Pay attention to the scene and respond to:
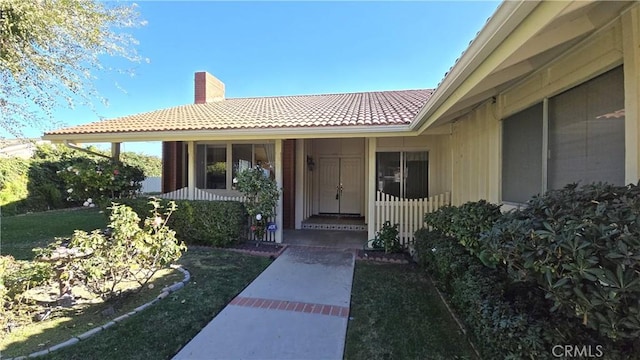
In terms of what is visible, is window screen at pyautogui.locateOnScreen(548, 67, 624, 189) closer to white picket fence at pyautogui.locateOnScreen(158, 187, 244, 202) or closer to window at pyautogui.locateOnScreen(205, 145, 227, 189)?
white picket fence at pyautogui.locateOnScreen(158, 187, 244, 202)

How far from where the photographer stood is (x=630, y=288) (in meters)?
1.64

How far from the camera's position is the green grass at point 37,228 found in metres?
7.58

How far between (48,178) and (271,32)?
46.0 ft

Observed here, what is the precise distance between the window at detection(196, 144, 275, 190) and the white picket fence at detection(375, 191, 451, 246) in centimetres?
411

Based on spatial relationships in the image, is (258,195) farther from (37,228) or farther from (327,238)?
(37,228)

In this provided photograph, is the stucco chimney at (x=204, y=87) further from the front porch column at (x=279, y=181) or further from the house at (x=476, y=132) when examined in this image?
the front porch column at (x=279, y=181)

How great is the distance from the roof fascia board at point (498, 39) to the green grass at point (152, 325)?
4449 millimetres

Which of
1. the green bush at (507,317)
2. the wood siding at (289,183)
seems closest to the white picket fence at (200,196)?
the wood siding at (289,183)

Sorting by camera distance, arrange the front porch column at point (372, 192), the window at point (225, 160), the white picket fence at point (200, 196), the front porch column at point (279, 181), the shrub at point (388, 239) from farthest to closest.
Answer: the window at point (225, 160), the white picket fence at point (200, 196), the front porch column at point (279, 181), the front porch column at point (372, 192), the shrub at point (388, 239)

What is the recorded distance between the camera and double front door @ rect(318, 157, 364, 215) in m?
12.3

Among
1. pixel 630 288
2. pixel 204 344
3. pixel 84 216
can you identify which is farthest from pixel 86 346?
pixel 84 216

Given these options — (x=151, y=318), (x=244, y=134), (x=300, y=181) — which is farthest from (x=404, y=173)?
(x=151, y=318)

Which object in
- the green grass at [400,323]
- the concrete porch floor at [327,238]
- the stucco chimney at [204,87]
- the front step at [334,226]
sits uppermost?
the stucco chimney at [204,87]

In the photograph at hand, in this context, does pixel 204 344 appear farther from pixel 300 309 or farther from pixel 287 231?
pixel 287 231
